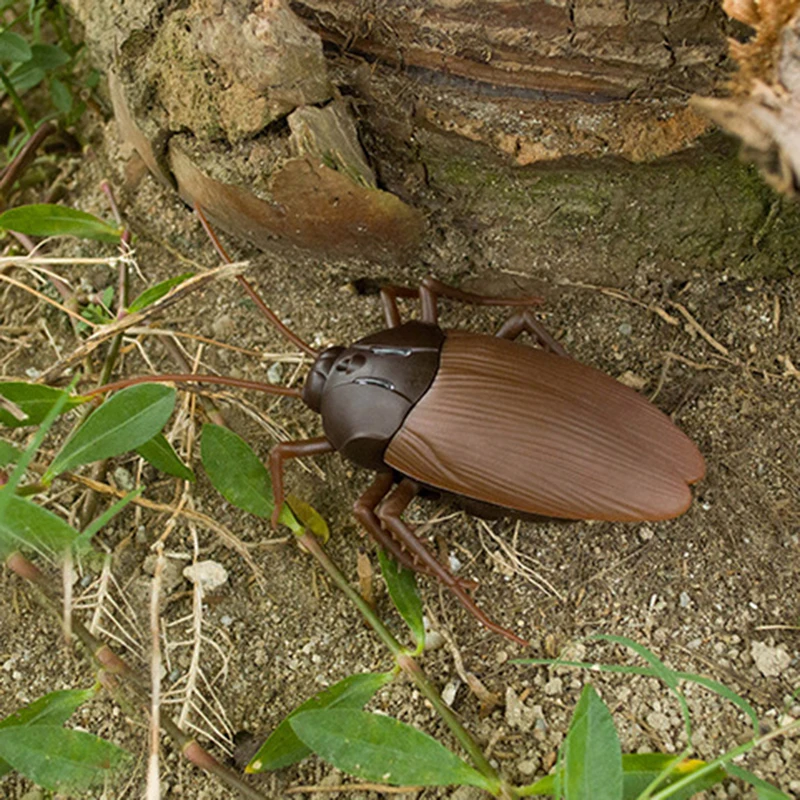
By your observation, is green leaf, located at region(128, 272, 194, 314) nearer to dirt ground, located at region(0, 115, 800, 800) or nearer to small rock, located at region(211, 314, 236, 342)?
dirt ground, located at region(0, 115, 800, 800)

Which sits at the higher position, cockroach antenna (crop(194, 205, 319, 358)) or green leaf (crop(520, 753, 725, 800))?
cockroach antenna (crop(194, 205, 319, 358))

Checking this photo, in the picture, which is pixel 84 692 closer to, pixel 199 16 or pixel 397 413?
pixel 397 413

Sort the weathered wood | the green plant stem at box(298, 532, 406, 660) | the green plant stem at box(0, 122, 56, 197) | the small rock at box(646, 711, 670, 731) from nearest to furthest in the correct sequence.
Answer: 1. the weathered wood
2. the small rock at box(646, 711, 670, 731)
3. the green plant stem at box(298, 532, 406, 660)
4. the green plant stem at box(0, 122, 56, 197)

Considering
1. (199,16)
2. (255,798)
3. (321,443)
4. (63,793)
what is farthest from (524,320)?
(63,793)

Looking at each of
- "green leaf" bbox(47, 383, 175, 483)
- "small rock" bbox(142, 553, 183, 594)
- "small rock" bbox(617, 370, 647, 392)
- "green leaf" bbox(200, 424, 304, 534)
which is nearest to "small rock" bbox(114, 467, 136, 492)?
"small rock" bbox(142, 553, 183, 594)

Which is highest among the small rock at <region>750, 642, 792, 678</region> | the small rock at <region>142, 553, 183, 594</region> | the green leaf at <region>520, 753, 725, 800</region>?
the small rock at <region>142, 553, 183, 594</region>

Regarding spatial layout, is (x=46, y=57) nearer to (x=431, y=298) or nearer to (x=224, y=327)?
(x=224, y=327)
